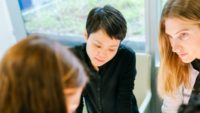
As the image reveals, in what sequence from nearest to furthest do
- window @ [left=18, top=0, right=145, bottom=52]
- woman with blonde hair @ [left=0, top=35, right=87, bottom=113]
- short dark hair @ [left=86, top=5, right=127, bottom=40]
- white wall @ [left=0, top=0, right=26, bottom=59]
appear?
woman with blonde hair @ [left=0, top=35, right=87, bottom=113] < short dark hair @ [left=86, top=5, right=127, bottom=40] < window @ [left=18, top=0, right=145, bottom=52] < white wall @ [left=0, top=0, right=26, bottom=59]

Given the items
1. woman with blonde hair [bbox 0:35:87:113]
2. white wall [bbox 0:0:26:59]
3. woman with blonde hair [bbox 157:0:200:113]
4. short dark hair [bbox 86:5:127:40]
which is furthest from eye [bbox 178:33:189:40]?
white wall [bbox 0:0:26:59]

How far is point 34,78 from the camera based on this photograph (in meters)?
0.51

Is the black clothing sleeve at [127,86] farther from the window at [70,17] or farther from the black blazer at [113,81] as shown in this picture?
the window at [70,17]

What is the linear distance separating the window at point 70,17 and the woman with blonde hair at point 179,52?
485 millimetres

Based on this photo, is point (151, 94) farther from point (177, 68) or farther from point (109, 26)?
point (109, 26)

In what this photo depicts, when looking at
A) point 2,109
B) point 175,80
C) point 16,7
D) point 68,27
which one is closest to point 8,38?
point 16,7

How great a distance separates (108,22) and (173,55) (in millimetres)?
322

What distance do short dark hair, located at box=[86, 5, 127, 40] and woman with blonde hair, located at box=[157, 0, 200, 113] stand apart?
0.55ft

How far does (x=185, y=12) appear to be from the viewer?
37.9 inches

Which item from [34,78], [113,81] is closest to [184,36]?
[113,81]

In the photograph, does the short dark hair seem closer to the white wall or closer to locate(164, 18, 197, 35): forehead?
locate(164, 18, 197, 35): forehead

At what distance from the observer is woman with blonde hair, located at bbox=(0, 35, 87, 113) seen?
51 cm

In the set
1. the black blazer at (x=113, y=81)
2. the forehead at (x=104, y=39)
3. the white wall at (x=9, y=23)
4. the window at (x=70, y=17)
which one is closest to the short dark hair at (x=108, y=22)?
the forehead at (x=104, y=39)

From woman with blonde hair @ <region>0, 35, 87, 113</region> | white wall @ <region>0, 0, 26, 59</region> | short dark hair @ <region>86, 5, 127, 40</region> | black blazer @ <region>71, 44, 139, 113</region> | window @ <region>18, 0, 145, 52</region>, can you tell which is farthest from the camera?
white wall @ <region>0, 0, 26, 59</region>
